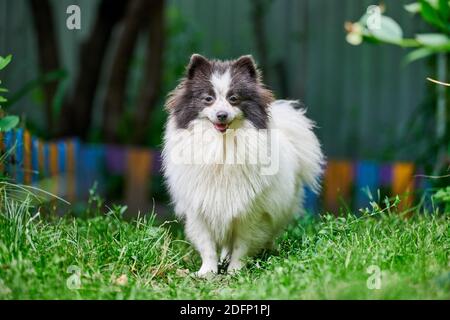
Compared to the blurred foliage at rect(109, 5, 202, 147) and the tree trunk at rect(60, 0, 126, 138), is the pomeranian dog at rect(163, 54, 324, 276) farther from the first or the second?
the blurred foliage at rect(109, 5, 202, 147)

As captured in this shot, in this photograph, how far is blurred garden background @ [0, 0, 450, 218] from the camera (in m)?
8.29

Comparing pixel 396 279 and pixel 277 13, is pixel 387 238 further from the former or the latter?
pixel 277 13

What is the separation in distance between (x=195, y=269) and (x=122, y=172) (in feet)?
16.1

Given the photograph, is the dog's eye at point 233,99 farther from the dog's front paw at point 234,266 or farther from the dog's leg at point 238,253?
the dog's front paw at point 234,266

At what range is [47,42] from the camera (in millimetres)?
9344

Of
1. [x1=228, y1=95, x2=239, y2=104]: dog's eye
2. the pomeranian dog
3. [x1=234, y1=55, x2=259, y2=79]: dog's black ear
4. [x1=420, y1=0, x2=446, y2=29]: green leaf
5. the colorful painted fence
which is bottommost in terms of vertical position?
the colorful painted fence

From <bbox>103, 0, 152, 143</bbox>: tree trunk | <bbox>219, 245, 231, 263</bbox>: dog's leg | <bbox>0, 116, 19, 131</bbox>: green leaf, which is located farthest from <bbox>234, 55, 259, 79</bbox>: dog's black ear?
<bbox>103, 0, 152, 143</bbox>: tree trunk

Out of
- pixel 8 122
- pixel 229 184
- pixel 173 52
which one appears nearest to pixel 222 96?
pixel 229 184

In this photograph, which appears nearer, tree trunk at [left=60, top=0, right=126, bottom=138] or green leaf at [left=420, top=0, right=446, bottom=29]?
green leaf at [left=420, top=0, right=446, bottom=29]

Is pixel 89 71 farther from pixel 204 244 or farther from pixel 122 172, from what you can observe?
pixel 204 244

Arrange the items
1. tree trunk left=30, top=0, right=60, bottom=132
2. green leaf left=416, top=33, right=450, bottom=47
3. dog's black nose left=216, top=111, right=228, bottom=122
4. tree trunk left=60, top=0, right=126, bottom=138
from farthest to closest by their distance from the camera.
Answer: tree trunk left=60, top=0, right=126, bottom=138
tree trunk left=30, top=0, right=60, bottom=132
dog's black nose left=216, top=111, right=228, bottom=122
green leaf left=416, top=33, right=450, bottom=47

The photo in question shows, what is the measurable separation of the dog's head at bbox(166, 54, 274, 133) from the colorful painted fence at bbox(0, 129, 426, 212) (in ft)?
3.49
